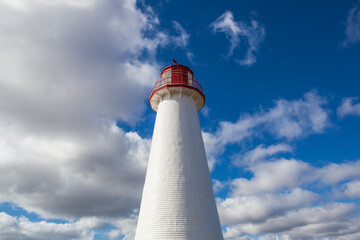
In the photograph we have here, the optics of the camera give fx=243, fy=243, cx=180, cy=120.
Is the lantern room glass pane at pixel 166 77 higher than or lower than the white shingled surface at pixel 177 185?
higher

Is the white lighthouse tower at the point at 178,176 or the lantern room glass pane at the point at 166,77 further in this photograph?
the lantern room glass pane at the point at 166,77

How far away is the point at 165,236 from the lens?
11734 mm

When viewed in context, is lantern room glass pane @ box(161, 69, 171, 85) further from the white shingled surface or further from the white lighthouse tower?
the white shingled surface

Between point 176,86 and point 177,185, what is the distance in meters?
6.57

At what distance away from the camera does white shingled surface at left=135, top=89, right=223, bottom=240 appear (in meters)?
12.1

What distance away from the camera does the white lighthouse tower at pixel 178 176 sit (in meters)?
12.2

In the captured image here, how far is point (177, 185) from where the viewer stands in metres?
13.1

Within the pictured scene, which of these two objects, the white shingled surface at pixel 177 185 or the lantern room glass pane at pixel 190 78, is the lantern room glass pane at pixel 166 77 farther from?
the white shingled surface at pixel 177 185

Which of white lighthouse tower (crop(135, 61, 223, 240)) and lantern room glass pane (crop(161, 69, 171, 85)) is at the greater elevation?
lantern room glass pane (crop(161, 69, 171, 85))

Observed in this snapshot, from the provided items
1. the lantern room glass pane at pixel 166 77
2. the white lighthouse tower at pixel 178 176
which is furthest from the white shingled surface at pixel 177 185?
the lantern room glass pane at pixel 166 77

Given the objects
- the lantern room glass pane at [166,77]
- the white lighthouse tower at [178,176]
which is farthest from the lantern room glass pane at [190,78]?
the lantern room glass pane at [166,77]

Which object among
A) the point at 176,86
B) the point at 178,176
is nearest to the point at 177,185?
the point at 178,176

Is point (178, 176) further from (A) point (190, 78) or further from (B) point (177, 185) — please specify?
(A) point (190, 78)

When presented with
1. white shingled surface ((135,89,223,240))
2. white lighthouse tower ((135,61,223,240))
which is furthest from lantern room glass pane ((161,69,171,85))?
white shingled surface ((135,89,223,240))
